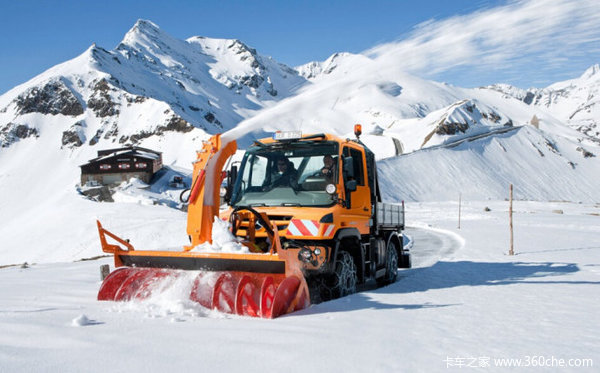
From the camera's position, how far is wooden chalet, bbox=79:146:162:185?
7012 cm

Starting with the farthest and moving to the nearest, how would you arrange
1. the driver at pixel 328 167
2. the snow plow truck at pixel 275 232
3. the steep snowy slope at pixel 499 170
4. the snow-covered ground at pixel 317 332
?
the steep snowy slope at pixel 499 170 → the driver at pixel 328 167 → the snow plow truck at pixel 275 232 → the snow-covered ground at pixel 317 332

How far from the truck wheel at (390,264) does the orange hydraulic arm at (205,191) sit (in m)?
4.21

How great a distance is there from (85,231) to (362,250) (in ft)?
88.8

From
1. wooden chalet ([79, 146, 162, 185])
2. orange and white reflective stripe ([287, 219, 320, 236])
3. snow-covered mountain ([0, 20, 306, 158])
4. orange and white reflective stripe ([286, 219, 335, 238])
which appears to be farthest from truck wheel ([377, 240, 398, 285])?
snow-covered mountain ([0, 20, 306, 158])

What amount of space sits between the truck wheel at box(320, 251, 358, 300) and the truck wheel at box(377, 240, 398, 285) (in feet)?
7.94

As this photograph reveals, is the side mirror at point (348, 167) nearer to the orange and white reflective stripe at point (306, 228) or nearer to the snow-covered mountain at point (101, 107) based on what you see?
the orange and white reflective stripe at point (306, 228)

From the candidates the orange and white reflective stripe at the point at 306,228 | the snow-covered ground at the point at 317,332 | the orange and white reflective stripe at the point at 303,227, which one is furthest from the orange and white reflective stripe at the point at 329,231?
the snow-covered ground at the point at 317,332

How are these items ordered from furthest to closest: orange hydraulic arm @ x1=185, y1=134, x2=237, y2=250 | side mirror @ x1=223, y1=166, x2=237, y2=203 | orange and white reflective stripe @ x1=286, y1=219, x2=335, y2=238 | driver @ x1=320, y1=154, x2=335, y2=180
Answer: side mirror @ x1=223, y1=166, x2=237, y2=203 → driver @ x1=320, y1=154, x2=335, y2=180 → orange hydraulic arm @ x1=185, y1=134, x2=237, y2=250 → orange and white reflective stripe @ x1=286, y1=219, x2=335, y2=238

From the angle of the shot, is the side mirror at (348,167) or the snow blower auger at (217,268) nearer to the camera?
the snow blower auger at (217,268)

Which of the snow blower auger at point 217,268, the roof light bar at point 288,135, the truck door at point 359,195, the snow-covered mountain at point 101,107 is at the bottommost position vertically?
the snow blower auger at point 217,268

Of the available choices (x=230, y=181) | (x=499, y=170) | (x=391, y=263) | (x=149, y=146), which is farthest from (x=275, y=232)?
(x=149, y=146)

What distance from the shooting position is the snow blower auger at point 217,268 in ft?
18.9

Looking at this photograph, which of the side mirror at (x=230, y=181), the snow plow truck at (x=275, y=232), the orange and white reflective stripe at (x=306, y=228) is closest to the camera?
the snow plow truck at (x=275, y=232)

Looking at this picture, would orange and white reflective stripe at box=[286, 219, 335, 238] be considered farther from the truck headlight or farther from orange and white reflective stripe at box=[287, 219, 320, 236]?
the truck headlight
